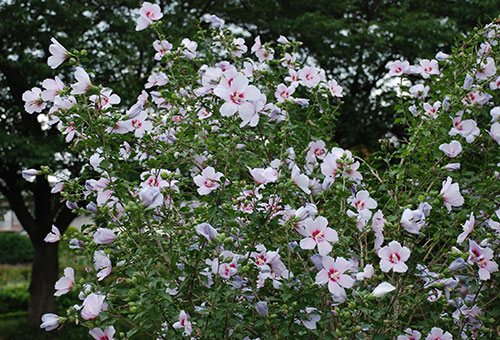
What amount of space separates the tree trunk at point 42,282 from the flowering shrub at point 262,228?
5.84 metres

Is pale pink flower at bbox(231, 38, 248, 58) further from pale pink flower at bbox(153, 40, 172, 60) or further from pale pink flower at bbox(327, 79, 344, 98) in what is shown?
pale pink flower at bbox(327, 79, 344, 98)

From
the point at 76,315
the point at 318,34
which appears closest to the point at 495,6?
the point at 318,34

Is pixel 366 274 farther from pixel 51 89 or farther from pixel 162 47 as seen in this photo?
pixel 162 47

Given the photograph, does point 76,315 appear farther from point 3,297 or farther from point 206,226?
point 3,297

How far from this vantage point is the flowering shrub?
1523mm

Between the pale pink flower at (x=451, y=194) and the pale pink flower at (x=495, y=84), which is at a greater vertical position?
the pale pink flower at (x=495, y=84)

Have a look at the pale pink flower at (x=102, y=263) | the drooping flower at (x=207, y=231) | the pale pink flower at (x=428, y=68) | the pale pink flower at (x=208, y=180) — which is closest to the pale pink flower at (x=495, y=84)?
the pale pink flower at (x=428, y=68)

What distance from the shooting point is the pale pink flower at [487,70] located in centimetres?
216

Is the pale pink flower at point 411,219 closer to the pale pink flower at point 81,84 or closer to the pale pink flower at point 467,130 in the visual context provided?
the pale pink flower at point 467,130

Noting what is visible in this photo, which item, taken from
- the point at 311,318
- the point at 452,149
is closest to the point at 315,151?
the point at 452,149

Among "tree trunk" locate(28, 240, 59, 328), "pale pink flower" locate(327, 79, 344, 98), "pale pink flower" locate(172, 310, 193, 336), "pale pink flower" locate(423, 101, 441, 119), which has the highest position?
"pale pink flower" locate(327, 79, 344, 98)

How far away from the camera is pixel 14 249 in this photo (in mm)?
19625

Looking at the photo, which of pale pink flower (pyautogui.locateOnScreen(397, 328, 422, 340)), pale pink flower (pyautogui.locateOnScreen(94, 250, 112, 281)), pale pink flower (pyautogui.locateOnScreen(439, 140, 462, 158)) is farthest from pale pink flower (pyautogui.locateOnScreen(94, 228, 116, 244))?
pale pink flower (pyautogui.locateOnScreen(439, 140, 462, 158))

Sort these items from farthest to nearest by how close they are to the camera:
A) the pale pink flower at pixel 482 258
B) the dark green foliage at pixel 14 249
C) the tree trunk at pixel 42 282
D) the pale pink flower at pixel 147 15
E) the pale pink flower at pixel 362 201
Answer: the dark green foliage at pixel 14 249, the tree trunk at pixel 42 282, the pale pink flower at pixel 147 15, the pale pink flower at pixel 362 201, the pale pink flower at pixel 482 258
